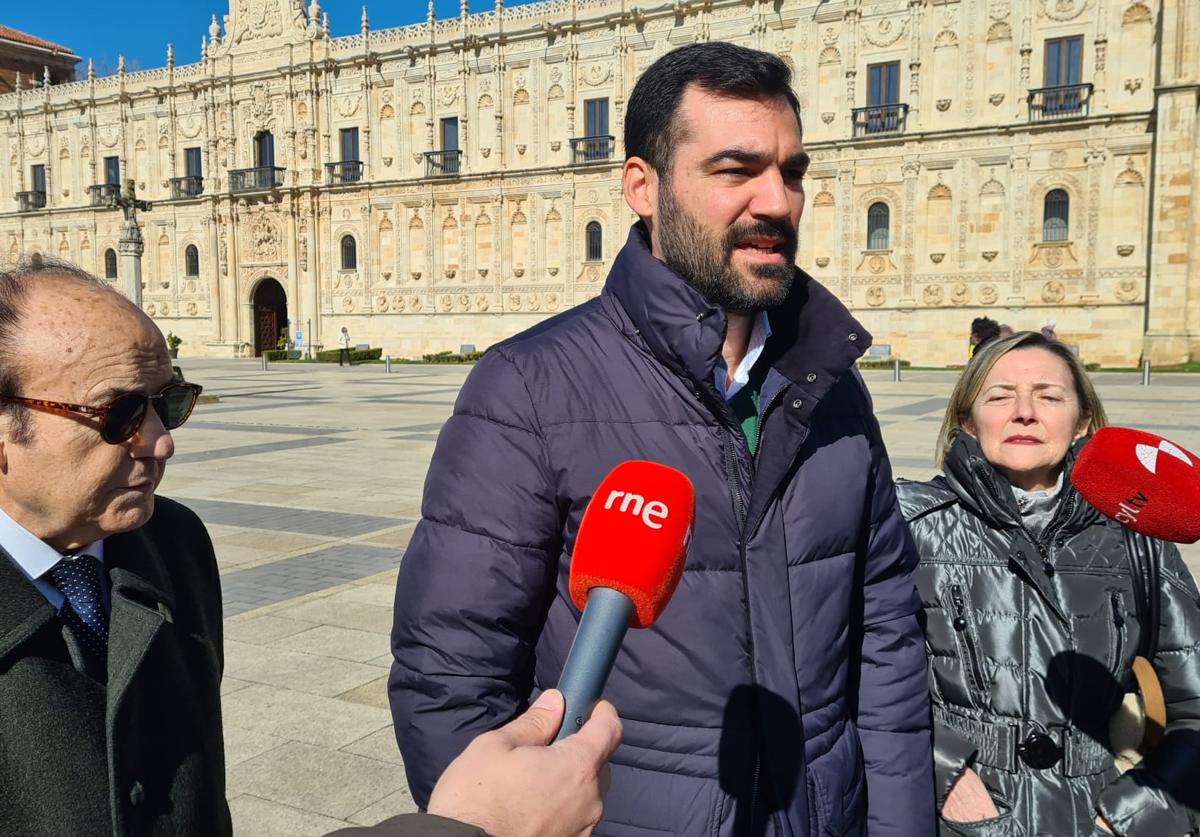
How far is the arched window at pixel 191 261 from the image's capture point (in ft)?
148

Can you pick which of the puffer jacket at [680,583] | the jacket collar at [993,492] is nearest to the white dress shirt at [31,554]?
the puffer jacket at [680,583]

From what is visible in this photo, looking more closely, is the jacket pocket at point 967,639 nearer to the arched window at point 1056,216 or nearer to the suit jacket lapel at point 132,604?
the suit jacket lapel at point 132,604

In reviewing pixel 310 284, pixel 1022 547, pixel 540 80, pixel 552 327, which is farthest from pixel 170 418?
pixel 310 284

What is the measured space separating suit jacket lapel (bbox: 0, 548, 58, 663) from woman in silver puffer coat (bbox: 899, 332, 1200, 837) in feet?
6.84

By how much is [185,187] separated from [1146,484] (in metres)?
48.5

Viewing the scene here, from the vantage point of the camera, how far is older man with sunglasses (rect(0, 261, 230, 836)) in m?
1.59

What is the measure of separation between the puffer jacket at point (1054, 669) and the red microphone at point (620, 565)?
153 centimetres

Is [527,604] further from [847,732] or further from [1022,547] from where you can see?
[1022,547]

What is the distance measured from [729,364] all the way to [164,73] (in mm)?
49145

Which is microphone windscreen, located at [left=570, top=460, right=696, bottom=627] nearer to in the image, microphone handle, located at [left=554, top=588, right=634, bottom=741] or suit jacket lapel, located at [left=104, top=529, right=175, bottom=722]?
microphone handle, located at [left=554, top=588, right=634, bottom=741]

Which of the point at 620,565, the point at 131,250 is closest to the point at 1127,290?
the point at 131,250

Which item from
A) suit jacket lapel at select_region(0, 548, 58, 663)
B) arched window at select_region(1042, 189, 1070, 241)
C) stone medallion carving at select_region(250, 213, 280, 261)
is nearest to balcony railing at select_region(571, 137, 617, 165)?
stone medallion carving at select_region(250, 213, 280, 261)

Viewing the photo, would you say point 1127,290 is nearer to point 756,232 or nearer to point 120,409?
point 756,232

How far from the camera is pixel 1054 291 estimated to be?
97.8 ft
